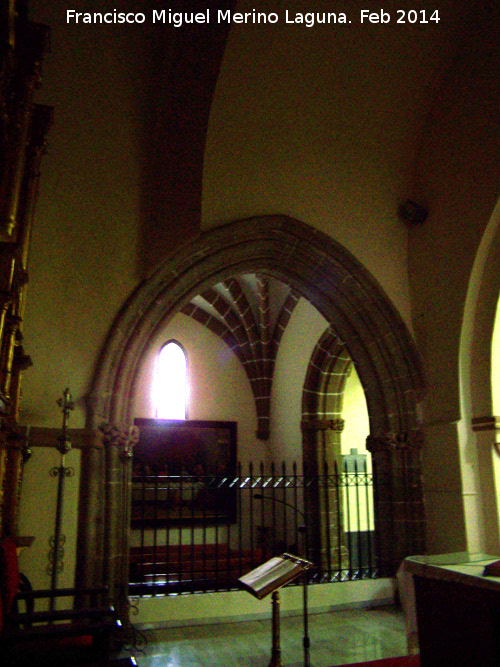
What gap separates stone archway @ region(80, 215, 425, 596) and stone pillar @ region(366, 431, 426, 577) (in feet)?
0.04

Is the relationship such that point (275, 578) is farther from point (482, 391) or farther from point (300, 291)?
point (300, 291)

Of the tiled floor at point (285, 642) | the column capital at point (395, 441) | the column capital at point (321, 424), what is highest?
the column capital at point (321, 424)

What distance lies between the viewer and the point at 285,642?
5074 millimetres

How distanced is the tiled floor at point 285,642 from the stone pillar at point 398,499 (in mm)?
725

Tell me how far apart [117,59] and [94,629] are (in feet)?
18.5

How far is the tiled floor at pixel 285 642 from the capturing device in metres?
4.58

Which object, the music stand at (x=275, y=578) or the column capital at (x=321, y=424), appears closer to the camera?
the music stand at (x=275, y=578)

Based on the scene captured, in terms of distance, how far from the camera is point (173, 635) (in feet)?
17.5

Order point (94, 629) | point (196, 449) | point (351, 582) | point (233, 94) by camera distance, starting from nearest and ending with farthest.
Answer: point (94, 629) < point (233, 94) < point (351, 582) < point (196, 449)

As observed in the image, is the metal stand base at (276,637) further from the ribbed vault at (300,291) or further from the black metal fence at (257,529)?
the black metal fence at (257,529)

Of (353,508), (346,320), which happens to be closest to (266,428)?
(353,508)

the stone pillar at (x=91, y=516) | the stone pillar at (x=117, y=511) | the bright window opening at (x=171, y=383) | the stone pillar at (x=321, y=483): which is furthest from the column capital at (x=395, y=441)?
the bright window opening at (x=171, y=383)

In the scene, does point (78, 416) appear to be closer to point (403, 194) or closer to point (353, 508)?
point (403, 194)

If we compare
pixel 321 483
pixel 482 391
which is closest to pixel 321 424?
pixel 321 483
